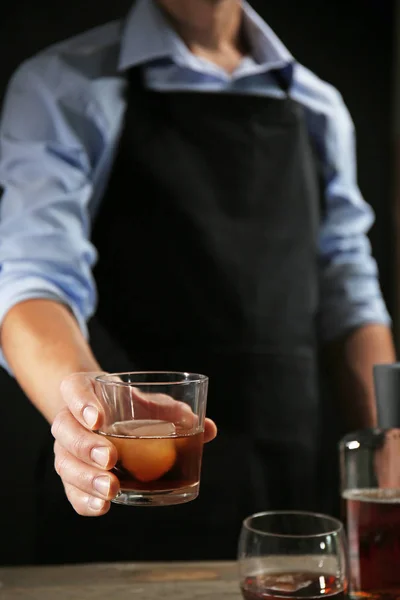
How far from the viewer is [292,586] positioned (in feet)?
3.49

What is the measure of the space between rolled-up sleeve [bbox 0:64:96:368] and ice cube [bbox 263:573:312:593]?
0.71 meters

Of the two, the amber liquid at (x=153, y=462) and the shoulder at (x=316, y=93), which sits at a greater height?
the shoulder at (x=316, y=93)

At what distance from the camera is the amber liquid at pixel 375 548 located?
1191 millimetres

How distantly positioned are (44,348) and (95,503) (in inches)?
18.1

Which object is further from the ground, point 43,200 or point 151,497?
point 43,200

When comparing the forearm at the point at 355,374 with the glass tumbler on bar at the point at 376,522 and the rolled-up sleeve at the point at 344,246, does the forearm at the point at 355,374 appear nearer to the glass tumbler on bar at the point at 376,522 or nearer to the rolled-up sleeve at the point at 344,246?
the rolled-up sleeve at the point at 344,246

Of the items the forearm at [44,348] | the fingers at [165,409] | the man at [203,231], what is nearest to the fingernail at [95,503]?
the fingers at [165,409]

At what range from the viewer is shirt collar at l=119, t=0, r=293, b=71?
1.74 m

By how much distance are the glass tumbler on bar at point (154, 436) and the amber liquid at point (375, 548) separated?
1.03 ft

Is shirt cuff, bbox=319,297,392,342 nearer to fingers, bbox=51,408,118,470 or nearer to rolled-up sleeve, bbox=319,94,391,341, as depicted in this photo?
rolled-up sleeve, bbox=319,94,391,341

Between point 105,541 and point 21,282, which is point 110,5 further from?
point 105,541

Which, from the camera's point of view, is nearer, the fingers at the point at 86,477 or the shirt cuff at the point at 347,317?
the fingers at the point at 86,477

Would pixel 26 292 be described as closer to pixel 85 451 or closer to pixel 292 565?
pixel 85 451

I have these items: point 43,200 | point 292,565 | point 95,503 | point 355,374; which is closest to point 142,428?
point 95,503
